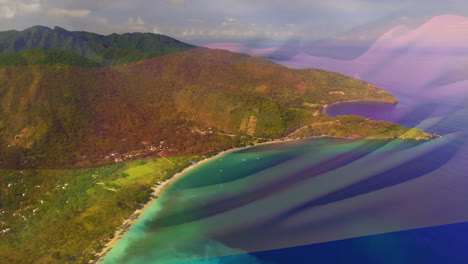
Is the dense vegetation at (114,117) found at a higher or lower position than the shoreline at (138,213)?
higher

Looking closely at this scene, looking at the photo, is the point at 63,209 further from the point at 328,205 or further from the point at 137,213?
the point at 328,205

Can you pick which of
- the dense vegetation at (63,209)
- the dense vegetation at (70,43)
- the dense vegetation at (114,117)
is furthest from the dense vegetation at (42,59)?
the dense vegetation at (63,209)

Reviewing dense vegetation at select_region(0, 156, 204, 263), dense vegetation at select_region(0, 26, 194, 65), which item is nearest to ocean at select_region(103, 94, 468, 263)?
dense vegetation at select_region(0, 156, 204, 263)

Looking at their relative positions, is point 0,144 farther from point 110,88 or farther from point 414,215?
point 414,215

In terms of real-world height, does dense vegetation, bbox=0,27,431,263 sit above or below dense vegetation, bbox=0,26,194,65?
below

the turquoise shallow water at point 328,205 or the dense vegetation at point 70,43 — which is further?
the dense vegetation at point 70,43

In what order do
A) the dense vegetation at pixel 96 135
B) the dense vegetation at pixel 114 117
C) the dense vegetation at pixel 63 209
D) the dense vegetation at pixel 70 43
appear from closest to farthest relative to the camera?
the dense vegetation at pixel 63 209 < the dense vegetation at pixel 96 135 < the dense vegetation at pixel 114 117 < the dense vegetation at pixel 70 43

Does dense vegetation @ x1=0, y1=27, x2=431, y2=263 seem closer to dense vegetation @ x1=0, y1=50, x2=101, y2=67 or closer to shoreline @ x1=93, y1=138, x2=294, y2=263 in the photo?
dense vegetation @ x1=0, y1=50, x2=101, y2=67

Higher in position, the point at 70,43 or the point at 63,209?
the point at 70,43

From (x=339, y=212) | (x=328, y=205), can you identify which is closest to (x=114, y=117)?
(x=328, y=205)

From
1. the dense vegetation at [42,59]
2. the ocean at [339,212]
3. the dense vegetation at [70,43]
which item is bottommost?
the ocean at [339,212]

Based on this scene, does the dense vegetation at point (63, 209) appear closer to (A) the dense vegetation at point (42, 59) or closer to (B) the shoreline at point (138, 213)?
(B) the shoreline at point (138, 213)
